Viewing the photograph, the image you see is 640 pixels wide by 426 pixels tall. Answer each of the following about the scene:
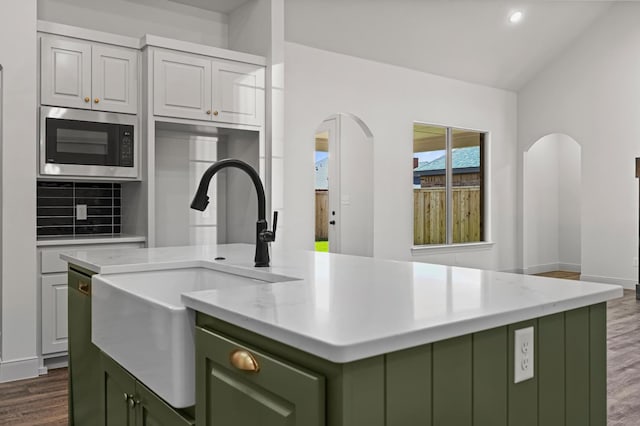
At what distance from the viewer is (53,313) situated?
3564 millimetres

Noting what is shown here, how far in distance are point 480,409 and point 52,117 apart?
11.2 ft

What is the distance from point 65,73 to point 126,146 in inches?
24.2

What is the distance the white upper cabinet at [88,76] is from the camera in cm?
355

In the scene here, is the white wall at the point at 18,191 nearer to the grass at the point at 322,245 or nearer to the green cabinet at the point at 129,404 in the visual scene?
the green cabinet at the point at 129,404

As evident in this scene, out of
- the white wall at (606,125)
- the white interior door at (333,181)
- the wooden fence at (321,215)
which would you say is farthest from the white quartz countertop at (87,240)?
the white wall at (606,125)

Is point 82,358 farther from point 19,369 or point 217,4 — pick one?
point 217,4

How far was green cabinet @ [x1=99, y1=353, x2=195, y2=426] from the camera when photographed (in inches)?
55.4

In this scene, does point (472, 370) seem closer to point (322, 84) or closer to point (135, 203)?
point (135, 203)

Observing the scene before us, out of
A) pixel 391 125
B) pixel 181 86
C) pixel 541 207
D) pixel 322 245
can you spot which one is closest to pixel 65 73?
pixel 181 86

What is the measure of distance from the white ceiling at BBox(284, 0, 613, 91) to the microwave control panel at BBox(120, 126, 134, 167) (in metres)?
2.06

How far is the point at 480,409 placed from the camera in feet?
3.51

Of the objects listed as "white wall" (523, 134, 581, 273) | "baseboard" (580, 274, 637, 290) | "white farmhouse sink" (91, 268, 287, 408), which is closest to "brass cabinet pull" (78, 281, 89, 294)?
"white farmhouse sink" (91, 268, 287, 408)

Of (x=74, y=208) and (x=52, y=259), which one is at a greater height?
(x=74, y=208)

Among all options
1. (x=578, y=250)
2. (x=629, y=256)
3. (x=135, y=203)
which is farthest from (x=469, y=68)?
(x=135, y=203)
